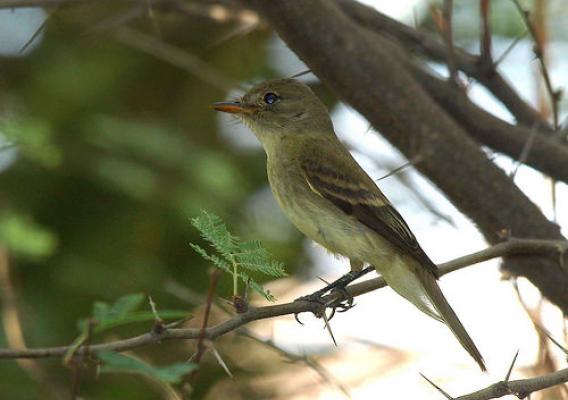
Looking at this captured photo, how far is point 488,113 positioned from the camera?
5398 millimetres

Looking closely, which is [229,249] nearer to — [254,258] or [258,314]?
[254,258]

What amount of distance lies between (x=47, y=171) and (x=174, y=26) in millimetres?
1621

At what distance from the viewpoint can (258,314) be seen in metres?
3.26

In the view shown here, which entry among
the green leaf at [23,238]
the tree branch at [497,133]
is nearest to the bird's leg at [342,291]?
the tree branch at [497,133]

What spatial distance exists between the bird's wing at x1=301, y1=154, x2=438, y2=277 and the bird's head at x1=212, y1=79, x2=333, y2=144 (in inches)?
18.5

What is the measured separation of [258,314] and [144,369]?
0.90 meters

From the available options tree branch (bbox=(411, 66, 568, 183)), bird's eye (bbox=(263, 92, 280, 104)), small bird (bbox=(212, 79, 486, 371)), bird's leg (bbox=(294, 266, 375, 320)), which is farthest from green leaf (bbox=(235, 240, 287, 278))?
bird's eye (bbox=(263, 92, 280, 104))

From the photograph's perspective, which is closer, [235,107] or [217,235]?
[217,235]

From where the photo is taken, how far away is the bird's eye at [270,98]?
5789 mm

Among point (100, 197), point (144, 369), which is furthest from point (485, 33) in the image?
point (144, 369)

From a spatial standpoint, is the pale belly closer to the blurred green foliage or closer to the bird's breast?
the bird's breast

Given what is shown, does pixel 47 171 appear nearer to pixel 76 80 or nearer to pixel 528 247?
pixel 76 80

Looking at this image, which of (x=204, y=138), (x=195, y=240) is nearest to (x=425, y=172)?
(x=195, y=240)

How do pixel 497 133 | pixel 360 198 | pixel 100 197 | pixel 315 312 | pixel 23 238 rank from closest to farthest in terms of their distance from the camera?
pixel 315 312 → pixel 23 238 → pixel 360 198 → pixel 497 133 → pixel 100 197
